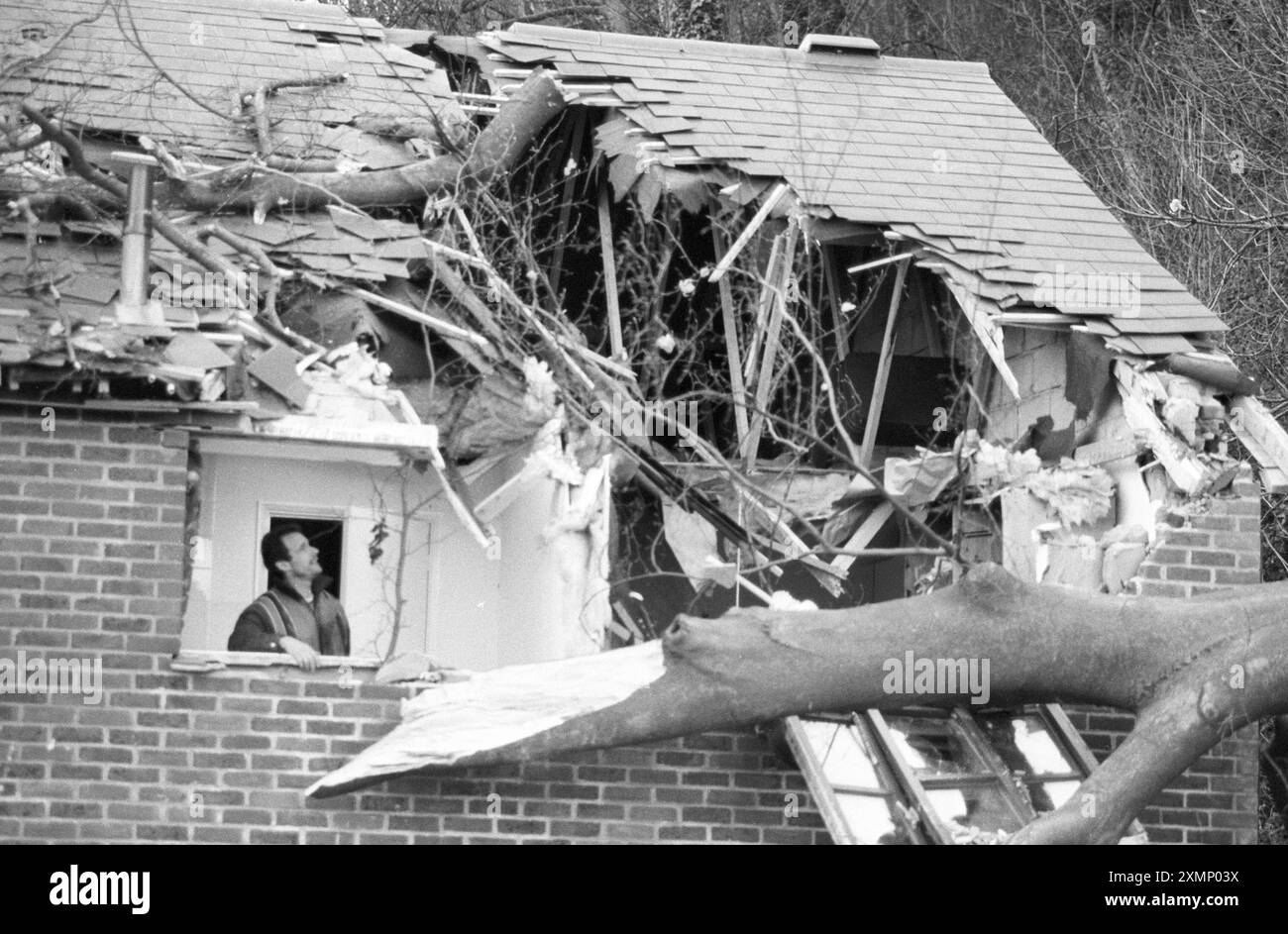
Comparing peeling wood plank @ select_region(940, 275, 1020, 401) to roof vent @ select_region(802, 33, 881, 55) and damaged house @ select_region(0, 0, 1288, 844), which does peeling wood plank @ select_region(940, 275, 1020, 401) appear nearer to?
damaged house @ select_region(0, 0, 1288, 844)

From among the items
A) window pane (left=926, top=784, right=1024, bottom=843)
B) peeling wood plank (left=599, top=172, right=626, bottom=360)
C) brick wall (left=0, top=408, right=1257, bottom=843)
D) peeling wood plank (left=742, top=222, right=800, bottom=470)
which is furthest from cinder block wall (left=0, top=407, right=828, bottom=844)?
peeling wood plank (left=599, top=172, right=626, bottom=360)

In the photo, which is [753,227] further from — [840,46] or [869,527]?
[840,46]

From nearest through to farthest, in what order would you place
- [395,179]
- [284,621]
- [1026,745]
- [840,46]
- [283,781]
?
[283,781] → [1026,745] → [284,621] → [395,179] → [840,46]

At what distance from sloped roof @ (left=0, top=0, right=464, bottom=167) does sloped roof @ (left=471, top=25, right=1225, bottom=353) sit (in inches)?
30.5

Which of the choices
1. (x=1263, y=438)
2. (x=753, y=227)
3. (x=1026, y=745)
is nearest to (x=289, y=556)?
(x=753, y=227)

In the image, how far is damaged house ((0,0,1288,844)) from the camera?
7.22m

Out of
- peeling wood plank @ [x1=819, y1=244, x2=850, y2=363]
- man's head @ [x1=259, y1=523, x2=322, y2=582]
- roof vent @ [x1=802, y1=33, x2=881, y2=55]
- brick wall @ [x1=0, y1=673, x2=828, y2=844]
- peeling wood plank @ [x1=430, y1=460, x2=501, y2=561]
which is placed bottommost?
brick wall @ [x1=0, y1=673, x2=828, y2=844]

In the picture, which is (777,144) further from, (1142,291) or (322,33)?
(322,33)

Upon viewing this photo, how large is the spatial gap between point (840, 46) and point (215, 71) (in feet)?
13.5

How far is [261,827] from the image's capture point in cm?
715

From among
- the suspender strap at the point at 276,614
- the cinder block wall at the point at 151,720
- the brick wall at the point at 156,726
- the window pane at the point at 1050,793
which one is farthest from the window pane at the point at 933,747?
the suspender strap at the point at 276,614

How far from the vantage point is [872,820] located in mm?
7148

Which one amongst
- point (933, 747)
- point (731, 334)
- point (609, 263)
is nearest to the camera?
point (933, 747)

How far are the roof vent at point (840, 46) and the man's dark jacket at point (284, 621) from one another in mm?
5299
